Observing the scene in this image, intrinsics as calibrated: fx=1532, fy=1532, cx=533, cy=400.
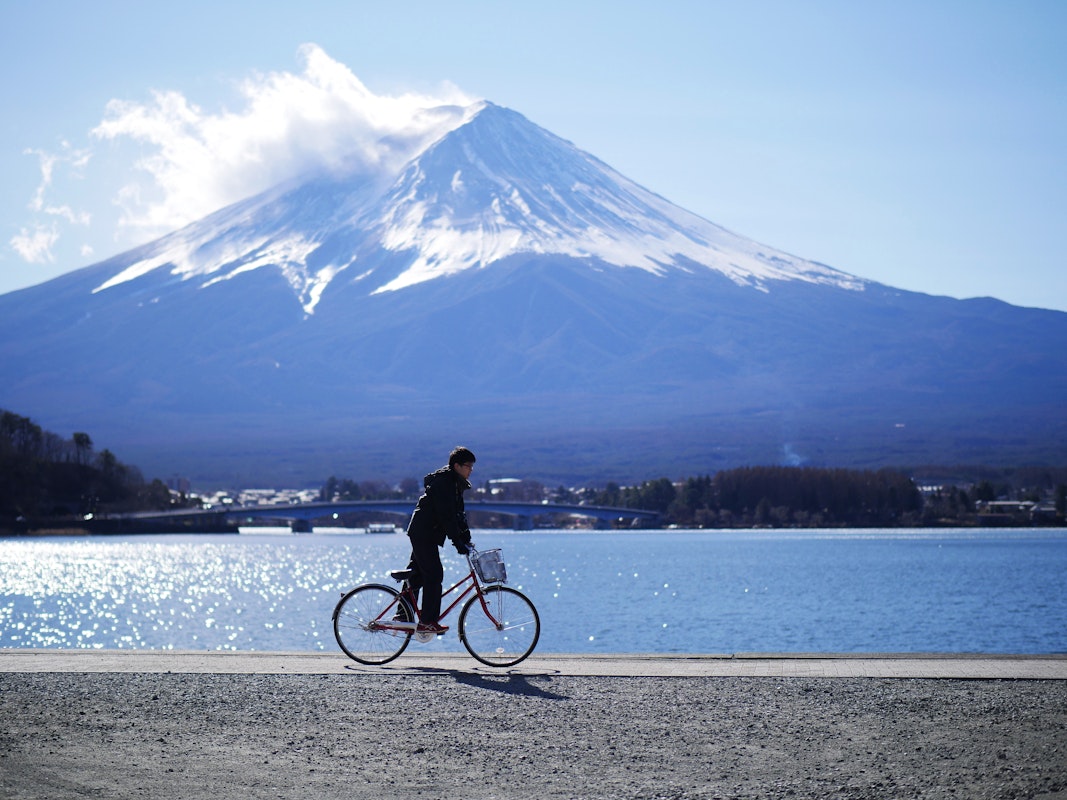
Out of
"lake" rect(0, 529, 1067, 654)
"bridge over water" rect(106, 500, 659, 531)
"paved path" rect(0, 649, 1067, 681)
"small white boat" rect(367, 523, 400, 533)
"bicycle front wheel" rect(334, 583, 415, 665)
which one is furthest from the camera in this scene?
"small white boat" rect(367, 523, 400, 533)

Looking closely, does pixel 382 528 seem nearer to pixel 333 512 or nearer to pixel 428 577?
pixel 333 512

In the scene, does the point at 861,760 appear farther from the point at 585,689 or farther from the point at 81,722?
the point at 81,722

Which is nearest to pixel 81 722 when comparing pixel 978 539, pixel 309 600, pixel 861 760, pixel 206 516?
pixel 861 760

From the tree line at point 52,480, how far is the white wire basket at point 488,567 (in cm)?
9122

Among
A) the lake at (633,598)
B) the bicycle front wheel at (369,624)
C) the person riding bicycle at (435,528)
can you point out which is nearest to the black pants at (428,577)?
the person riding bicycle at (435,528)

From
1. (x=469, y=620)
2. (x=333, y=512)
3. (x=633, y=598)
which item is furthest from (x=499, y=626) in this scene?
(x=333, y=512)

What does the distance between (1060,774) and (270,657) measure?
7710 mm

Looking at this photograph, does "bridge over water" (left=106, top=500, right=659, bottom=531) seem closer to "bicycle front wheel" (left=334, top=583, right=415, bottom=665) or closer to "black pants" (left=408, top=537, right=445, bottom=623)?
"bicycle front wheel" (left=334, top=583, right=415, bottom=665)

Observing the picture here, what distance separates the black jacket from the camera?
43.5 feet

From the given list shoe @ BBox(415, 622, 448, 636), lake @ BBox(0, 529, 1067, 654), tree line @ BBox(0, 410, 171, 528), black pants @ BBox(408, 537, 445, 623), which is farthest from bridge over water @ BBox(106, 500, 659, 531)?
shoe @ BBox(415, 622, 448, 636)

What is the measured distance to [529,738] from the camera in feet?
31.7

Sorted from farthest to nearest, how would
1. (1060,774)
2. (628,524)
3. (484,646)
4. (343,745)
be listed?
(628,524)
(484,646)
(343,745)
(1060,774)

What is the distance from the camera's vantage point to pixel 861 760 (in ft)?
29.2

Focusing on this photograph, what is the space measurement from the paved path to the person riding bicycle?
1.95 ft
